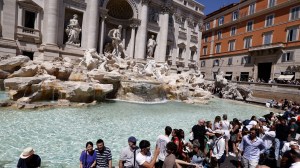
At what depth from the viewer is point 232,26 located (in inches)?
1297

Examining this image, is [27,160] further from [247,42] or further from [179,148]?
[247,42]

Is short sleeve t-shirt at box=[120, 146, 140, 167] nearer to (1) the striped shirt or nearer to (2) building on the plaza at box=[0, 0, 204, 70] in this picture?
(1) the striped shirt

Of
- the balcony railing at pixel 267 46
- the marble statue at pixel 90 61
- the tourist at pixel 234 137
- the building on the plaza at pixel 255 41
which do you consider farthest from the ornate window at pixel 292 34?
the tourist at pixel 234 137

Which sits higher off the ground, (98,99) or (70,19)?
(70,19)

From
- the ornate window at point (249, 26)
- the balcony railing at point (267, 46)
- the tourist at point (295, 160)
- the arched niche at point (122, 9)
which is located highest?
the ornate window at point (249, 26)

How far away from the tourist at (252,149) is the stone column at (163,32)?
21772 millimetres

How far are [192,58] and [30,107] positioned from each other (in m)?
26.7

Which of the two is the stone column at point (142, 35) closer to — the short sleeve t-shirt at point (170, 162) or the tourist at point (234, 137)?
the tourist at point (234, 137)

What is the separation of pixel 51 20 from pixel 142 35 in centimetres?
971

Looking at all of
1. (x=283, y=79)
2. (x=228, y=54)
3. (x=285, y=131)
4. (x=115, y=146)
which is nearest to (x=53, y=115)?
(x=115, y=146)

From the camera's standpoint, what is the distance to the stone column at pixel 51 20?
1638 cm

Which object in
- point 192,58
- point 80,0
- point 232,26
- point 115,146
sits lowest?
point 115,146

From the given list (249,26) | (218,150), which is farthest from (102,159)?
(249,26)

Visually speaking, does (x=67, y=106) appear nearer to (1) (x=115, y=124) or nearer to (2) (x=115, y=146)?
(1) (x=115, y=124)
